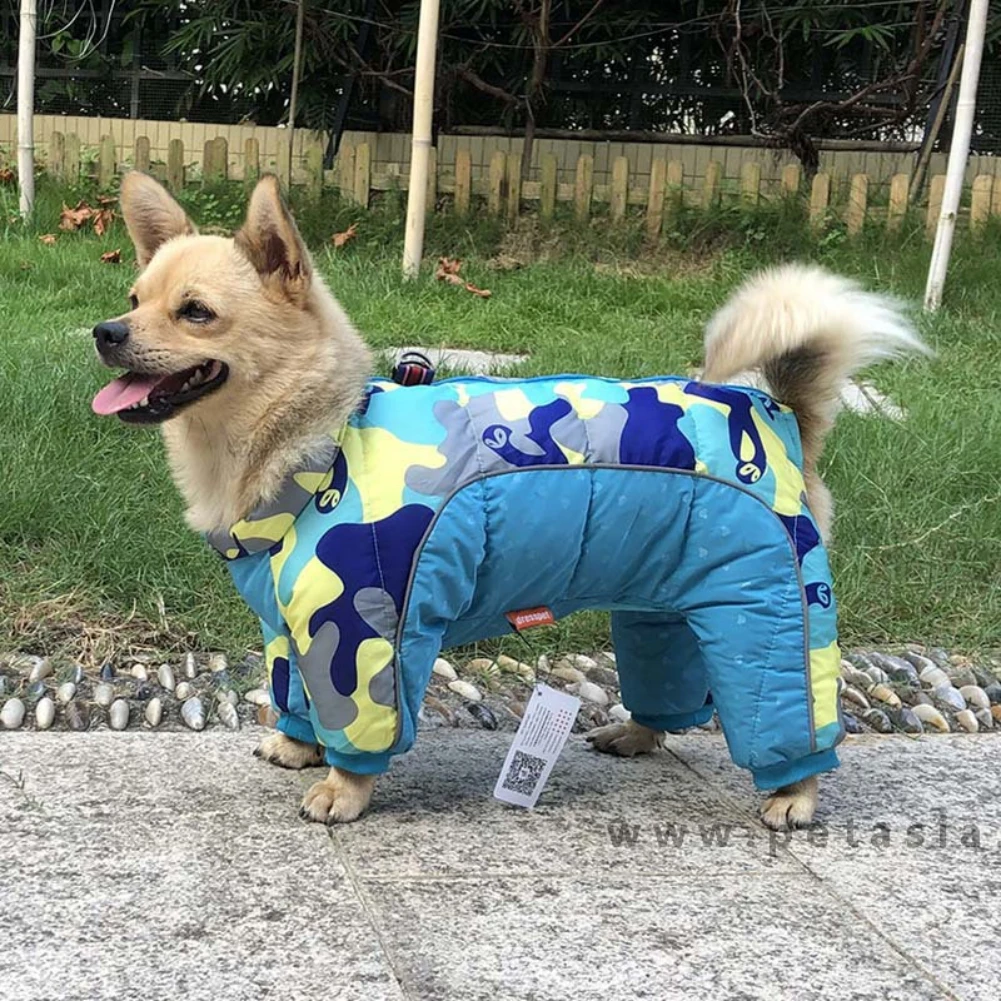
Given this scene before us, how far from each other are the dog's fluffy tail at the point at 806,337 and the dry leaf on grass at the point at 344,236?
486 cm

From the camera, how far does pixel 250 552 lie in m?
2.31

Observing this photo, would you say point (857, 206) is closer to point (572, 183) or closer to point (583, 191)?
point (583, 191)

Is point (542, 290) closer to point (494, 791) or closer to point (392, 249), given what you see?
point (392, 249)

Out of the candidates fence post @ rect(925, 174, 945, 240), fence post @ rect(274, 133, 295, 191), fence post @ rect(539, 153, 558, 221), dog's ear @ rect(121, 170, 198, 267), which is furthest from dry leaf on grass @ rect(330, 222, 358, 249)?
dog's ear @ rect(121, 170, 198, 267)

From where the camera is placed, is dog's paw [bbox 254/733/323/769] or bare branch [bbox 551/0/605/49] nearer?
dog's paw [bbox 254/733/323/769]

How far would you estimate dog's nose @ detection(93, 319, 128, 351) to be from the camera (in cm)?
221

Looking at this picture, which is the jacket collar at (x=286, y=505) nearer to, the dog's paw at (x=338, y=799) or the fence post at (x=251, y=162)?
the dog's paw at (x=338, y=799)

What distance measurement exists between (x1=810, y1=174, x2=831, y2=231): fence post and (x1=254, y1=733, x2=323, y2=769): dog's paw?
5.92 meters

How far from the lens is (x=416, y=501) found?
2.23m

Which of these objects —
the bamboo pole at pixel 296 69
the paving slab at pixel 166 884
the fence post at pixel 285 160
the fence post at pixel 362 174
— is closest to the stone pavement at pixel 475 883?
the paving slab at pixel 166 884

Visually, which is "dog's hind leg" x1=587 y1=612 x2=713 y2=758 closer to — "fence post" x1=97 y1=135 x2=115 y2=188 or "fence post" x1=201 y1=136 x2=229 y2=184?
"fence post" x1=201 y1=136 x2=229 y2=184

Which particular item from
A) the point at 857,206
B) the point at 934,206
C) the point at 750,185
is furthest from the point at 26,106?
the point at 934,206

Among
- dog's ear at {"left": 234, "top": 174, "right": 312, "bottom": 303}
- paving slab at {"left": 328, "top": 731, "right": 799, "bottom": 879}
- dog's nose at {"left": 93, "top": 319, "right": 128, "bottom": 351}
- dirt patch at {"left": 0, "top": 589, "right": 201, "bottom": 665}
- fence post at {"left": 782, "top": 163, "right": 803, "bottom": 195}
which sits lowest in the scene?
paving slab at {"left": 328, "top": 731, "right": 799, "bottom": 879}

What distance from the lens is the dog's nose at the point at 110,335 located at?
2.21m
